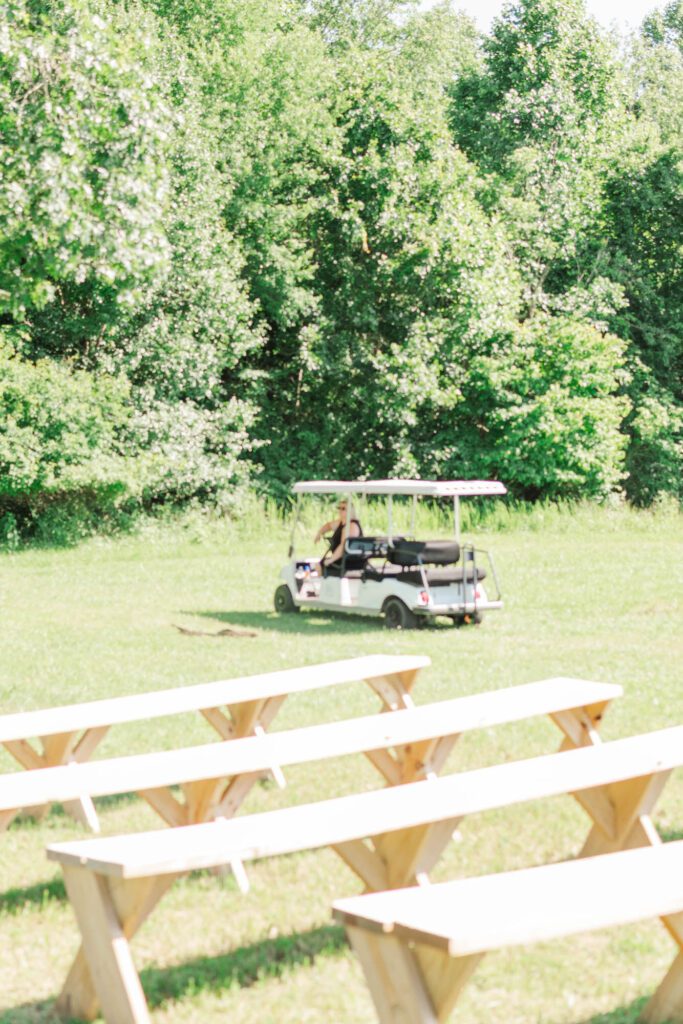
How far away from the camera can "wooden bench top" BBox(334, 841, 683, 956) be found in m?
3.35

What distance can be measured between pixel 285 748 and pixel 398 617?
30.9 feet

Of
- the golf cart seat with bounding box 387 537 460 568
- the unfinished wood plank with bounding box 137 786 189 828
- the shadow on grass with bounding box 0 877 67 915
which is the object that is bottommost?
the golf cart seat with bounding box 387 537 460 568

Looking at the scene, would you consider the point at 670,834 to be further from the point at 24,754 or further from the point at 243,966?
the point at 24,754

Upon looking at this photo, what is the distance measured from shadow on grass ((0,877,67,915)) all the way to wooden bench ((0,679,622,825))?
33 centimetres

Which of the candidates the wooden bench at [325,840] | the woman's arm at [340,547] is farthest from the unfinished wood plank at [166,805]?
the woman's arm at [340,547]

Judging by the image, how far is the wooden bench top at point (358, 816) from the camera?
13.3 feet

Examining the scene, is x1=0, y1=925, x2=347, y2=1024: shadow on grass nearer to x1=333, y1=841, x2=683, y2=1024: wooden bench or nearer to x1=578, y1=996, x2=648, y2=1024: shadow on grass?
x1=578, y1=996, x2=648, y2=1024: shadow on grass

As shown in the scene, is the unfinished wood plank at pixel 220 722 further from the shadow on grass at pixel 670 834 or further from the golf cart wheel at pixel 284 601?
the golf cart wheel at pixel 284 601

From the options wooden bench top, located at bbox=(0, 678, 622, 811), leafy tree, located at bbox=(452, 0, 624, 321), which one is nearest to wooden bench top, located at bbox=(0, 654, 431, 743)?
wooden bench top, located at bbox=(0, 678, 622, 811)

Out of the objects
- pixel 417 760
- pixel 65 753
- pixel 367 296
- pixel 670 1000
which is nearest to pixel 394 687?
pixel 417 760

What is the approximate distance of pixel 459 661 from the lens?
39.3 ft

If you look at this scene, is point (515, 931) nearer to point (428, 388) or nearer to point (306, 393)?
point (428, 388)

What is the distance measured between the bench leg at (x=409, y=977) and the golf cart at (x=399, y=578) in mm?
11183

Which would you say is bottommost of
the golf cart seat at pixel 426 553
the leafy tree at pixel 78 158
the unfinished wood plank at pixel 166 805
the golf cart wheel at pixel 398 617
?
the golf cart wheel at pixel 398 617
